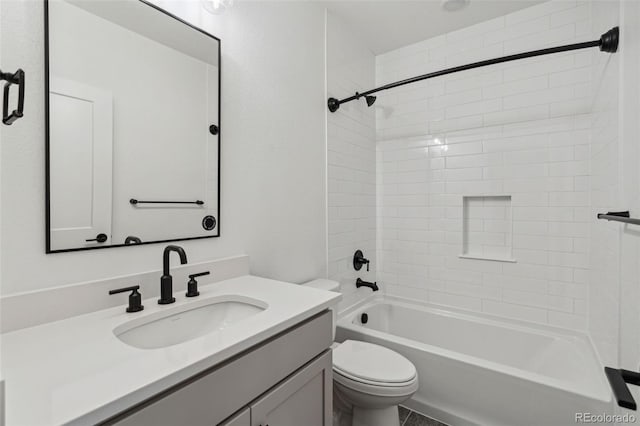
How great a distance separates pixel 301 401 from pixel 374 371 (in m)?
0.64

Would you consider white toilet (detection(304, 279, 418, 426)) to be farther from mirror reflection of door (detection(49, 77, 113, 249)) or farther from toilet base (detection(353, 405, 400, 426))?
mirror reflection of door (detection(49, 77, 113, 249))

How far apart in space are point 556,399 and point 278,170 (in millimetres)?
1803

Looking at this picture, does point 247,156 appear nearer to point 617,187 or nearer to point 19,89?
point 19,89

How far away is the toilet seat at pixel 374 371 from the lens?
4.77 ft

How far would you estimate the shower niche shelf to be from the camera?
90.7 inches

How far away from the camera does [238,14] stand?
1531 mm

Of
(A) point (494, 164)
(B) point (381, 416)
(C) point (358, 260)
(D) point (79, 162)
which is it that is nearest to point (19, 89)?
(D) point (79, 162)

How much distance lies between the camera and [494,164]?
90.7 inches

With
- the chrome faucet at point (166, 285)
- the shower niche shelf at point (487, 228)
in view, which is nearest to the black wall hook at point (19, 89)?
the chrome faucet at point (166, 285)

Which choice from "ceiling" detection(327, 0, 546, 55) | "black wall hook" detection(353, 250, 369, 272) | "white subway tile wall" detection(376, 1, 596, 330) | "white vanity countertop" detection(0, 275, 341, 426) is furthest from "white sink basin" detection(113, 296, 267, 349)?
"ceiling" detection(327, 0, 546, 55)

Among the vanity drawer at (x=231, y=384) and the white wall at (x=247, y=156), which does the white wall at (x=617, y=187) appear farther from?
the white wall at (x=247, y=156)

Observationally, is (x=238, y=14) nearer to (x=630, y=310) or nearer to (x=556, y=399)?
(x=630, y=310)

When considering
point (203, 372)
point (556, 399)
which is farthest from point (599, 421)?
point (203, 372)

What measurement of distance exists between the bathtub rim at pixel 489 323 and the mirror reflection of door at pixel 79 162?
161 centimetres
